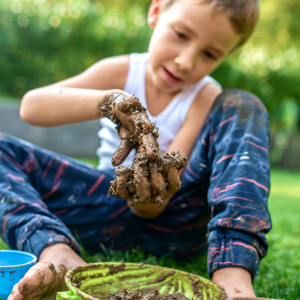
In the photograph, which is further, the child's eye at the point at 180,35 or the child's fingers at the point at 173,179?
the child's eye at the point at 180,35

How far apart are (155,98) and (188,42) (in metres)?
0.39

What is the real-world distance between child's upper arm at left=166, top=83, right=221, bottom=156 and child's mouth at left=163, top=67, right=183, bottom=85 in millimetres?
174

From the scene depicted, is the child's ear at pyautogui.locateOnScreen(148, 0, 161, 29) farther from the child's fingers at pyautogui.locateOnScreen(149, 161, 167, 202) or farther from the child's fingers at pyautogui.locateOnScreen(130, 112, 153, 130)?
the child's fingers at pyautogui.locateOnScreen(149, 161, 167, 202)

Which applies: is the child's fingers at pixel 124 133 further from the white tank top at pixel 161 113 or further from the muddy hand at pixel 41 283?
the white tank top at pixel 161 113

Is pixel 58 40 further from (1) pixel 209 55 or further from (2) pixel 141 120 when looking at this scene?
(2) pixel 141 120

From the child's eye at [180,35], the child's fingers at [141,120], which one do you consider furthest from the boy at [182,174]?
the child's fingers at [141,120]

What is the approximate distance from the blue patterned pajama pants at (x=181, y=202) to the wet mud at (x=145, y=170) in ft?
0.88

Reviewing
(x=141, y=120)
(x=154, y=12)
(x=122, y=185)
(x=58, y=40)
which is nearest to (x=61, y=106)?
(x=141, y=120)

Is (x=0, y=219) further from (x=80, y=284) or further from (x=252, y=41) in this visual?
(x=252, y=41)

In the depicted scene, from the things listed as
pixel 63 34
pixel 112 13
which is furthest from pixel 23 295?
pixel 112 13

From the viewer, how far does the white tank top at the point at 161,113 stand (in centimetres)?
173

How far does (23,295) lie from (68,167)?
2.64 ft

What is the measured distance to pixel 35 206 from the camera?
121 cm

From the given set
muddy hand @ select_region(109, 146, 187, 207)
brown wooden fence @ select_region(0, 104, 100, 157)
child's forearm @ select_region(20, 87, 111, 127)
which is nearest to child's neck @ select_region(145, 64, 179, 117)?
child's forearm @ select_region(20, 87, 111, 127)
